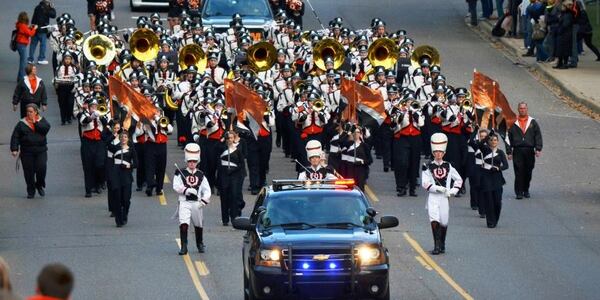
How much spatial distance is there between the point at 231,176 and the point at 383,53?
9775 millimetres

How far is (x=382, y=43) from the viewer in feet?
112

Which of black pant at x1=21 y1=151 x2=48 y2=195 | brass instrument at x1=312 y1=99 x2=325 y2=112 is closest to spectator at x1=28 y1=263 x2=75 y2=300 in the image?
Answer: black pant at x1=21 y1=151 x2=48 y2=195

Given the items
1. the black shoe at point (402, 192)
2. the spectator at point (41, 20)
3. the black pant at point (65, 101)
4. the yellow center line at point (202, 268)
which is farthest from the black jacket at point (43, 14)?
Answer: the yellow center line at point (202, 268)

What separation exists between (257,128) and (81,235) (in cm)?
563

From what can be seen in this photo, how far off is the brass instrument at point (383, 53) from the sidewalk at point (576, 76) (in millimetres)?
4785

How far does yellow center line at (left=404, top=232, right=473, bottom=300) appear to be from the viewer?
19.6 meters

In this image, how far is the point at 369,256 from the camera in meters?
17.3

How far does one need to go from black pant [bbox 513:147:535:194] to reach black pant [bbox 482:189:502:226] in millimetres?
2660

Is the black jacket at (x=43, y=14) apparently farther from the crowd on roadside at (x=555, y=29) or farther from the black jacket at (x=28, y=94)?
the crowd on roadside at (x=555, y=29)

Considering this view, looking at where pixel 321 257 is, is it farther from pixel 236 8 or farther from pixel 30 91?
pixel 236 8

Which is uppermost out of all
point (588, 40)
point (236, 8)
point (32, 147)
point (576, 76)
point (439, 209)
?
point (439, 209)

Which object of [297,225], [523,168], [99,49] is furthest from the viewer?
[99,49]

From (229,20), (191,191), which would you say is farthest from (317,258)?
(229,20)

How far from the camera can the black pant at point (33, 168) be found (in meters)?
27.2
